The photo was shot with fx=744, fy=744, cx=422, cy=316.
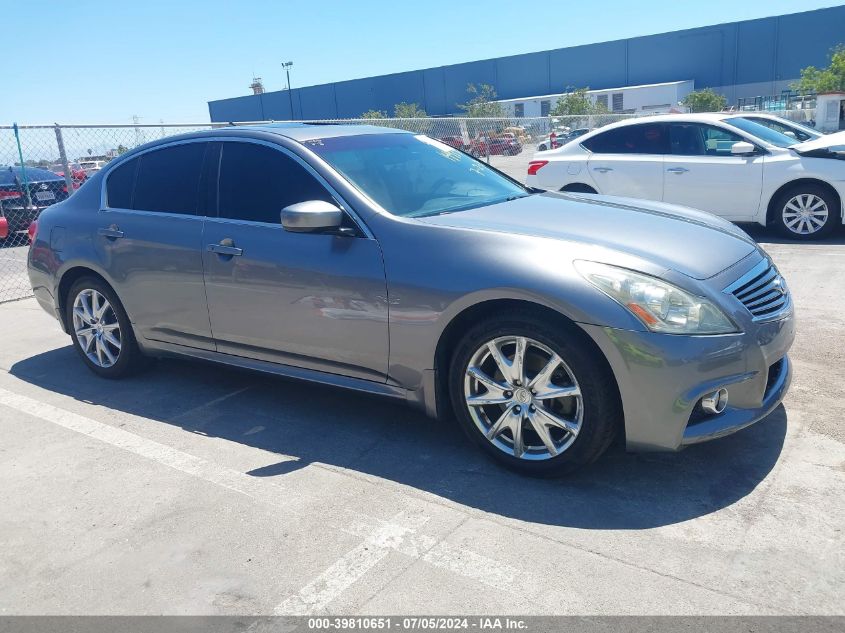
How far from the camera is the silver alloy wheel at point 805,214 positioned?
868cm

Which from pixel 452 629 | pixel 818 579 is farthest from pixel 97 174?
pixel 818 579

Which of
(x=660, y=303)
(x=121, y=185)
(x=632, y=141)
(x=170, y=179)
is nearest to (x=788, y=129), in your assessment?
(x=632, y=141)

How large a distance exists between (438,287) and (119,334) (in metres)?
2.74

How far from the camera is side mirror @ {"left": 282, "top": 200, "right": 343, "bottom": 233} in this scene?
3.78m

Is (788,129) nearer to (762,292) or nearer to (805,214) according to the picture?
(805,214)

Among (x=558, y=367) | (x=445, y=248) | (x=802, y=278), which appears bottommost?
(x=802, y=278)

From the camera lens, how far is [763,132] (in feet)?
29.7

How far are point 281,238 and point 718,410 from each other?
240cm

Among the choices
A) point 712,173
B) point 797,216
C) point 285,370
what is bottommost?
point 797,216

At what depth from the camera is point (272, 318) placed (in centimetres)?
419

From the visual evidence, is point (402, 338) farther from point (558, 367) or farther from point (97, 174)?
point (97, 174)

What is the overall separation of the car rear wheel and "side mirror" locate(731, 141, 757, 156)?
659mm

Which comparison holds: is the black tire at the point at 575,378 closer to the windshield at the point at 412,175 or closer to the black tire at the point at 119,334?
the windshield at the point at 412,175

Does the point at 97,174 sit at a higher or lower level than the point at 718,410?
higher
